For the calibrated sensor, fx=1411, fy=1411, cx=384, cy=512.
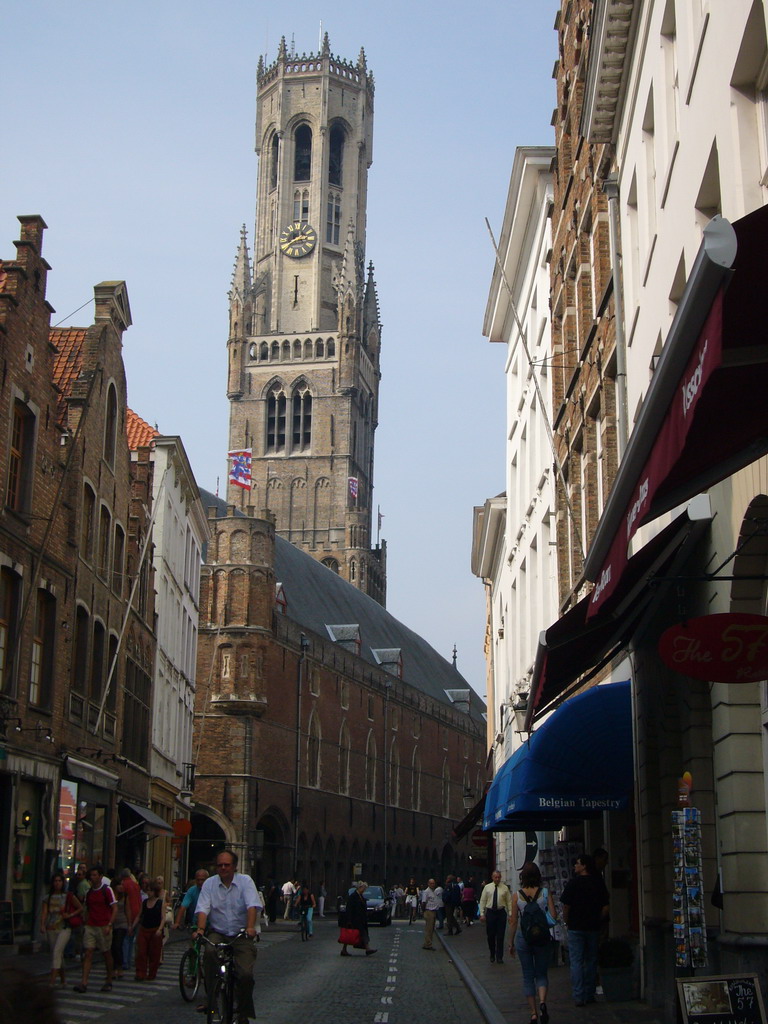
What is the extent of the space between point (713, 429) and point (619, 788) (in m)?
10.3

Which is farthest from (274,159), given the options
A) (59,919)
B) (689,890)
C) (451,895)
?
(689,890)

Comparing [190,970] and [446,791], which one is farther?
[446,791]

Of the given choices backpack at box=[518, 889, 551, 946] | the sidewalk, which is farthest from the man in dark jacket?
backpack at box=[518, 889, 551, 946]

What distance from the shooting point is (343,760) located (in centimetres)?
6912

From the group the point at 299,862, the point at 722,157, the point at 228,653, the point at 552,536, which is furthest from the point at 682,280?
the point at 299,862

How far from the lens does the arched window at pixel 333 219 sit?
112 m

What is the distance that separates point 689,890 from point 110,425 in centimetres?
2051

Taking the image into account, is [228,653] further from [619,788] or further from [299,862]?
[619,788]

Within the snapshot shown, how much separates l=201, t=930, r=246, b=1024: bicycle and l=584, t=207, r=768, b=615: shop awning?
4.82 meters

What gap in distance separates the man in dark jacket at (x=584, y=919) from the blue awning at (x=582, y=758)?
179 centimetres

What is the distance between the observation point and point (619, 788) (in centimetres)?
1575

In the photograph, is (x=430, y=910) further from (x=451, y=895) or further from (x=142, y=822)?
(x=451, y=895)

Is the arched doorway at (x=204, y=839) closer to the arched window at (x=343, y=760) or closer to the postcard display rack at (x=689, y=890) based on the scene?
the arched window at (x=343, y=760)

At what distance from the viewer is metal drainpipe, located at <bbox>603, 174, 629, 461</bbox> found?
1636 cm
